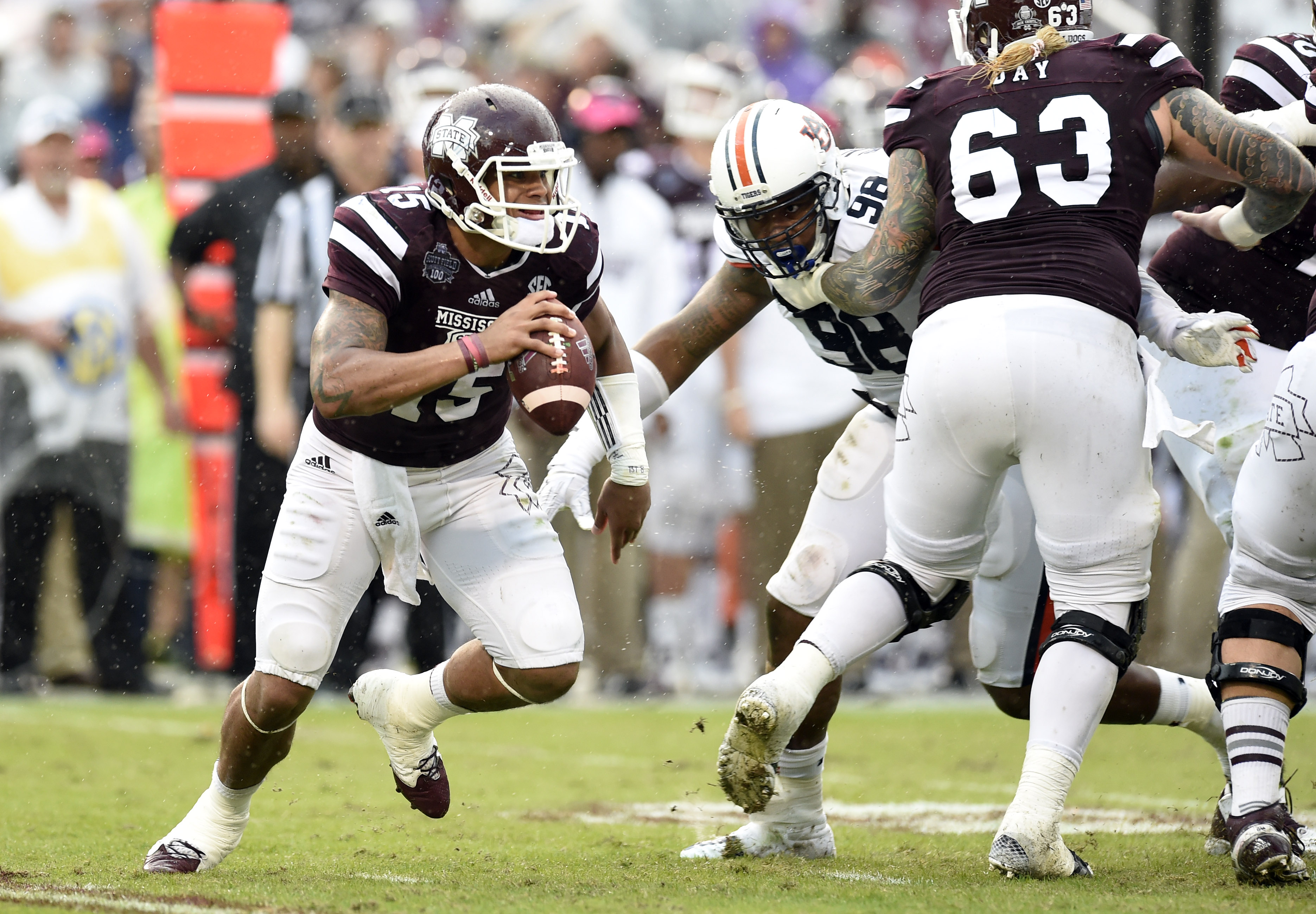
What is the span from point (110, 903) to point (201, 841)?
0.62 meters

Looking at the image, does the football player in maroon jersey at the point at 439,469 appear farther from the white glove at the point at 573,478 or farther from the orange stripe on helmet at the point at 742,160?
the orange stripe on helmet at the point at 742,160

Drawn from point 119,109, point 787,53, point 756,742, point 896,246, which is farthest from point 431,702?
point 119,109

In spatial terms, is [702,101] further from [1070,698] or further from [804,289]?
[1070,698]

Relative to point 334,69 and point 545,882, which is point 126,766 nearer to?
point 545,882

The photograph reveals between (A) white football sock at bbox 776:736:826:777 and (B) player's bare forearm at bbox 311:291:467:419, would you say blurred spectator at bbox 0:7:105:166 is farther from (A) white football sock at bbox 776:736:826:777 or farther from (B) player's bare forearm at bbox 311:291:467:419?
(A) white football sock at bbox 776:736:826:777

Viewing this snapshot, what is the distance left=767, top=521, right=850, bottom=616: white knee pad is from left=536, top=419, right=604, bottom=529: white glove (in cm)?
53

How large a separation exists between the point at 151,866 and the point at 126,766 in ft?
7.11

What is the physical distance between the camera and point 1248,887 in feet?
11.0

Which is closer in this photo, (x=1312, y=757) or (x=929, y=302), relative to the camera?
(x=929, y=302)

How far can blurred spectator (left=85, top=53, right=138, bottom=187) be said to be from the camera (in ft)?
34.1

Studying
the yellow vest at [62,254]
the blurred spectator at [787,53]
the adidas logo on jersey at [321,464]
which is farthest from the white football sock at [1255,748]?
the blurred spectator at [787,53]

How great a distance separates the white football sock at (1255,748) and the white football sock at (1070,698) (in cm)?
30

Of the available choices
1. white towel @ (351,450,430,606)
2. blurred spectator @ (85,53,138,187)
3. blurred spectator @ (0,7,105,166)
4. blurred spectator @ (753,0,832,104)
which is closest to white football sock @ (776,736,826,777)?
white towel @ (351,450,430,606)

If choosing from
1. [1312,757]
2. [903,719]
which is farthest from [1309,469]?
[903,719]
